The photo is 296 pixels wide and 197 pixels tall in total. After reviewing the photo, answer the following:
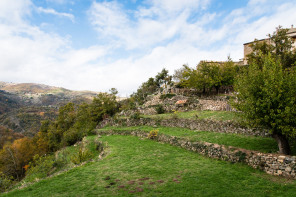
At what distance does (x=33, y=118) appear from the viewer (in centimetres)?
9588

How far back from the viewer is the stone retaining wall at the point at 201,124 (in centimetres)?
1784

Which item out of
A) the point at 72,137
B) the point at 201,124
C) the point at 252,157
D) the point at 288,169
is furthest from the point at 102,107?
the point at 288,169

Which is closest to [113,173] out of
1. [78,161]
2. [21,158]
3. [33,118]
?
[78,161]

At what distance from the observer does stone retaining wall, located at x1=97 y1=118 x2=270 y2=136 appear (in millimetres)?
17837

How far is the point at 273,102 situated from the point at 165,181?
9177 millimetres

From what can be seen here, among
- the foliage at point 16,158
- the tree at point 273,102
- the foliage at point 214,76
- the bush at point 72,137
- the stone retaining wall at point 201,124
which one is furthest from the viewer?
the foliage at point 16,158

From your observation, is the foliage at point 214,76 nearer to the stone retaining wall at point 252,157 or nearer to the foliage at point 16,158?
the stone retaining wall at point 252,157

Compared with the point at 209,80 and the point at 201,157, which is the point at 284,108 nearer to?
the point at 201,157

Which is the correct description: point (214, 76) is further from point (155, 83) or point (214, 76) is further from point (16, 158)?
point (16, 158)

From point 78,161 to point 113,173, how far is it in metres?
7.24

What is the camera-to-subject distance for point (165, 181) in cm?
1020

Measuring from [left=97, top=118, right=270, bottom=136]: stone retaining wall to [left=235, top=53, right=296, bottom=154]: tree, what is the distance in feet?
7.08

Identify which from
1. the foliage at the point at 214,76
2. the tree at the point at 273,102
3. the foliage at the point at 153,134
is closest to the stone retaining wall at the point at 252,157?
the tree at the point at 273,102

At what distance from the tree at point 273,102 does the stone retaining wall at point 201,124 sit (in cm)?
216
